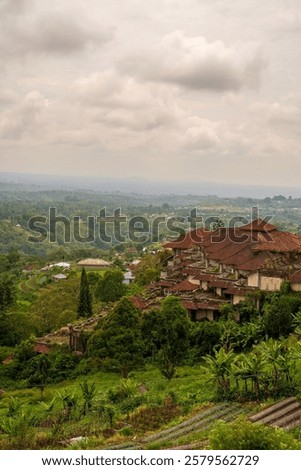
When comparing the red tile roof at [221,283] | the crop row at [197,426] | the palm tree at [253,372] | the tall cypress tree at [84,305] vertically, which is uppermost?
the red tile roof at [221,283]

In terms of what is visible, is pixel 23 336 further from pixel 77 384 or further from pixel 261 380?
pixel 261 380

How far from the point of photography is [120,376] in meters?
22.9

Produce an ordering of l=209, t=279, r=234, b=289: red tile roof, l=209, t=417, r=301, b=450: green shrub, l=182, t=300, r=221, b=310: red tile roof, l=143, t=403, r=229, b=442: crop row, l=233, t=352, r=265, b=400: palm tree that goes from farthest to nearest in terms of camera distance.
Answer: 1. l=209, t=279, r=234, b=289: red tile roof
2. l=182, t=300, r=221, b=310: red tile roof
3. l=233, t=352, r=265, b=400: palm tree
4. l=143, t=403, r=229, b=442: crop row
5. l=209, t=417, r=301, b=450: green shrub

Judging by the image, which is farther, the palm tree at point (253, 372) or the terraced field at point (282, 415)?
the palm tree at point (253, 372)

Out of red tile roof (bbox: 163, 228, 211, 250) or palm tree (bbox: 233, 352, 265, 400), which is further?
red tile roof (bbox: 163, 228, 211, 250)

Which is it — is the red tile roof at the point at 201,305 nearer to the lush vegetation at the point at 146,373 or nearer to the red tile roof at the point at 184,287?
the lush vegetation at the point at 146,373

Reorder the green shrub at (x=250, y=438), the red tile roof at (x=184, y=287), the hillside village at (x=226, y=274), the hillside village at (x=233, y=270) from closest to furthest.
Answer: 1. the green shrub at (x=250, y=438)
2. the hillside village at (x=226, y=274)
3. the hillside village at (x=233, y=270)
4. the red tile roof at (x=184, y=287)

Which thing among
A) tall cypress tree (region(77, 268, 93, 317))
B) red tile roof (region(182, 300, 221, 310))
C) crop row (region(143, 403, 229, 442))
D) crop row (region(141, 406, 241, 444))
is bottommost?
tall cypress tree (region(77, 268, 93, 317))

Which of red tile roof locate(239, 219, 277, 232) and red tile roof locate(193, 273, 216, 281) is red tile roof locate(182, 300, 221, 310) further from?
red tile roof locate(239, 219, 277, 232)

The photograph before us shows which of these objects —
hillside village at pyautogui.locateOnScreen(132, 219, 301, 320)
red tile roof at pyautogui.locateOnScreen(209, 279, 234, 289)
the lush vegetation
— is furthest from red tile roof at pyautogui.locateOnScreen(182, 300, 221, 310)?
Result: red tile roof at pyautogui.locateOnScreen(209, 279, 234, 289)

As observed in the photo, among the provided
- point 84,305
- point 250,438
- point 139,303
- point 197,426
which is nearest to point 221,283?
point 139,303

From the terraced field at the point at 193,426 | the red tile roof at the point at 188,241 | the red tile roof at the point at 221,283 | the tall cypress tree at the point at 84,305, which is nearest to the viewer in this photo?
the terraced field at the point at 193,426

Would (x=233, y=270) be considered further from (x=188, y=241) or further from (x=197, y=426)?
(x=197, y=426)

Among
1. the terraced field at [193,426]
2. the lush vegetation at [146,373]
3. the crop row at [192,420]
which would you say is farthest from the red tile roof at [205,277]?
the crop row at [192,420]
